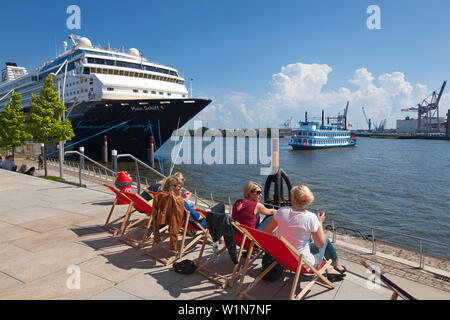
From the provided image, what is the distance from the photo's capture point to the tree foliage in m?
16.0

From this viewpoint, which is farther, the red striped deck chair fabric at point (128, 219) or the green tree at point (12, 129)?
the green tree at point (12, 129)

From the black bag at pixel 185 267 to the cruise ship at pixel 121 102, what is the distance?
1041 inches

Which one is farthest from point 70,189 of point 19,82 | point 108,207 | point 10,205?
point 19,82

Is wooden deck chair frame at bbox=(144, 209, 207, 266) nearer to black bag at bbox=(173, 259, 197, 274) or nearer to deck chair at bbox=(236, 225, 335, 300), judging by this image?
black bag at bbox=(173, 259, 197, 274)

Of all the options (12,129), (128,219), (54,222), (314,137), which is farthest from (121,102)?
(314,137)

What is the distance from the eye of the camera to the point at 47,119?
16000 millimetres

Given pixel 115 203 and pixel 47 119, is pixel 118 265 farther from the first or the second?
pixel 47 119

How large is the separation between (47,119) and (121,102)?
12.6 m

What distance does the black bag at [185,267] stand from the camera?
155 inches

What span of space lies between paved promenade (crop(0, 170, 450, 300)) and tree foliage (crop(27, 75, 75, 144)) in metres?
11.1

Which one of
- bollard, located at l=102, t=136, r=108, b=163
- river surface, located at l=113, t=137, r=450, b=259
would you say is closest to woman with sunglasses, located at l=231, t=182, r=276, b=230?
river surface, located at l=113, t=137, r=450, b=259

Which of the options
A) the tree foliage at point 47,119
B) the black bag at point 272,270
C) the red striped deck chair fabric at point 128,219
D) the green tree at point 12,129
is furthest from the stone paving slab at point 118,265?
the green tree at point 12,129

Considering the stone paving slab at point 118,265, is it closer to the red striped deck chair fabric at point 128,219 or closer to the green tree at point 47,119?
the red striped deck chair fabric at point 128,219

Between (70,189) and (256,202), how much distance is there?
8215mm
